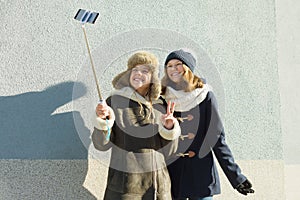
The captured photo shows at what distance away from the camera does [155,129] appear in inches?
124

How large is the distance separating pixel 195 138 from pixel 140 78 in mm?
572

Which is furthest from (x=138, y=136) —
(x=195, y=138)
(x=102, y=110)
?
(x=195, y=138)

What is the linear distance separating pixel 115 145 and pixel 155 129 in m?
0.26

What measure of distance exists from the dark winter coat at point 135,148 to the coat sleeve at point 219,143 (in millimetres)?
337

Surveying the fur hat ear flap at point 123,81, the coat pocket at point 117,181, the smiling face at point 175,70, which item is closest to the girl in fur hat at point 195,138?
the smiling face at point 175,70

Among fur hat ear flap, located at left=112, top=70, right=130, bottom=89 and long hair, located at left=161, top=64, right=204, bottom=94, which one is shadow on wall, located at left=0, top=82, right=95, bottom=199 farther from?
long hair, located at left=161, top=64, right=204, bottom=94

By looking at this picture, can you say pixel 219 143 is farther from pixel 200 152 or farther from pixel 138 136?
pixel 138 136

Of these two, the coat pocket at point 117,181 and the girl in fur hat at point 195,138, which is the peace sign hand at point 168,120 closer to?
the girl in fur hat at point 195,138

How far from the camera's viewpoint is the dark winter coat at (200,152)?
3.34m

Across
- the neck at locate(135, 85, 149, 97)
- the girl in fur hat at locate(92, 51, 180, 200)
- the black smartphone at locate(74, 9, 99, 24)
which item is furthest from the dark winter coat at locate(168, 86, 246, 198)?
the black smartphone at locate(74, 9, 99, 24)

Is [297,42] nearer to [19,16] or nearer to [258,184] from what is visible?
[258,184]

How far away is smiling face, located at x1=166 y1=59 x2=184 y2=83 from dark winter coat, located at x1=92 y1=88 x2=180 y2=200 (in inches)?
10.9

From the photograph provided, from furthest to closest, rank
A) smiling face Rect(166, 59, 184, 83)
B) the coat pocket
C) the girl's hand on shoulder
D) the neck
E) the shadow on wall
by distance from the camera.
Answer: the shadow on wall, smiling face Rect(166, 59, 184, 83), the neck, the coat pocket, the girl's hand on shoulder

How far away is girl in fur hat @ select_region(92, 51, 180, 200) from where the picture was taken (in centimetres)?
304
